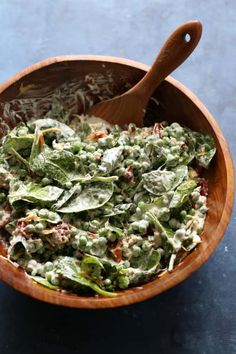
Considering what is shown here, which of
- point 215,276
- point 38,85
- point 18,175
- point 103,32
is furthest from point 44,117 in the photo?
point 215,276

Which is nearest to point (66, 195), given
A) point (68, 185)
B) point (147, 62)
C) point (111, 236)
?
point (68, 185)

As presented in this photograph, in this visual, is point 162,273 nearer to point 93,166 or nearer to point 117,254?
point 117,254

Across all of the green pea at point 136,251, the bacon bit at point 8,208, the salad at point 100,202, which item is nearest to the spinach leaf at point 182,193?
the salad at point 100,202

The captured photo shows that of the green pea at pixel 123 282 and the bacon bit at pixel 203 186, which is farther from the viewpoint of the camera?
the bacon bit at pixel 203 186

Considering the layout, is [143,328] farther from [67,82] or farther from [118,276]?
[67,82]

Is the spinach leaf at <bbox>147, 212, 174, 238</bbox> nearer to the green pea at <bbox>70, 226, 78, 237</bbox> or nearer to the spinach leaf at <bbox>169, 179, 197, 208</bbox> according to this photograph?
the spinach leaf at <bbox>169, 179, 197, 208</bbox>

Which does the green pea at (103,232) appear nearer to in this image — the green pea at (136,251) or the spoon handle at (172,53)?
the green pea at (136,251)
